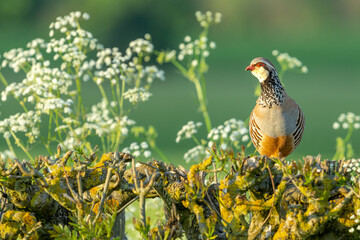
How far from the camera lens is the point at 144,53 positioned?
15.0 ft

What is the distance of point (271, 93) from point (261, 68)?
0.15m

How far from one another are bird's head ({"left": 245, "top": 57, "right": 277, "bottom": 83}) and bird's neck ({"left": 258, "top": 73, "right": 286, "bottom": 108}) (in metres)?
0.02

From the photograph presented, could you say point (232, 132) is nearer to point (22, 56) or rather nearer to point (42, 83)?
point (42, 83)

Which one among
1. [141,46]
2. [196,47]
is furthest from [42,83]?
[196,47]

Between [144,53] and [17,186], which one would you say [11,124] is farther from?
[17,186]

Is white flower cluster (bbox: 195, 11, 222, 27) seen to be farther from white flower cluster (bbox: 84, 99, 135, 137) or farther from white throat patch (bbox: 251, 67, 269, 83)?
white throat patch (bbox: 251, 67, 269, 83)

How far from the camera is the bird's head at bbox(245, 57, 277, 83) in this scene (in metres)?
2.79

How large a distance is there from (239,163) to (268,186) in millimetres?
178

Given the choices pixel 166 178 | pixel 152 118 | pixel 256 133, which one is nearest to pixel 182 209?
pixel 166 178

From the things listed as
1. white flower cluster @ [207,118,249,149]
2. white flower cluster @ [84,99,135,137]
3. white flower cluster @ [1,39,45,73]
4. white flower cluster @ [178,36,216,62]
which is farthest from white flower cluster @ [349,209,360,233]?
white flower cluster @ [1,39,45,73]

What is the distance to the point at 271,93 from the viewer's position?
2936 mm

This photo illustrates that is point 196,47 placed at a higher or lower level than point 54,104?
higher

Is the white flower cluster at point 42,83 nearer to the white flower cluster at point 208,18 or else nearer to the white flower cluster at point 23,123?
the white flower cluster at point 23,123

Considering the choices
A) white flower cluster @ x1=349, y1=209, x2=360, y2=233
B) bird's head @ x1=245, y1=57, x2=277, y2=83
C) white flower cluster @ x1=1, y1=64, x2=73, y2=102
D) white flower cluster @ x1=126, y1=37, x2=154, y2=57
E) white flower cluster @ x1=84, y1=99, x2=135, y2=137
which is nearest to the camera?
white flower cluster @ x1=349, y1=209, x2=360, y2=233
